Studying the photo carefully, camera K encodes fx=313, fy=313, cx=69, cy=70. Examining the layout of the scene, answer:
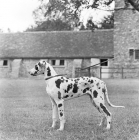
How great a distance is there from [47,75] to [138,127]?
2.68 metres

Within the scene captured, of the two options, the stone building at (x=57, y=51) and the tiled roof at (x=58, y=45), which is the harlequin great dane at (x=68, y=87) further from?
the tiled roof at (x=58, y=45)

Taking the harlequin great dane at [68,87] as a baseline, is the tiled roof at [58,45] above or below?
above

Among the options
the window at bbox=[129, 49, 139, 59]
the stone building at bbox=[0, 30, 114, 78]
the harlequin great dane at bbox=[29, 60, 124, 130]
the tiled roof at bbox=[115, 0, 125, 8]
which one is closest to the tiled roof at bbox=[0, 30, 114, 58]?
the stone building at bbox=[0, 30, 114, 78]

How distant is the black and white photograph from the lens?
25.2ft

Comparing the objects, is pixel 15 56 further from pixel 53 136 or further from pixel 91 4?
pixel 53 136

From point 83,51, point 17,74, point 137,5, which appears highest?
point 137,5

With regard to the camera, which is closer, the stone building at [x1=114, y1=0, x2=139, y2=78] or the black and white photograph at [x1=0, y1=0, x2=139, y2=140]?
the black and white photograph at [x1=0, y1=0, x2=139, y2=140]

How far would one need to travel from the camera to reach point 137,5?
1931cm

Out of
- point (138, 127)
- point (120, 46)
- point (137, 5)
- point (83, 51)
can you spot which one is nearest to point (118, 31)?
point (120, 46)

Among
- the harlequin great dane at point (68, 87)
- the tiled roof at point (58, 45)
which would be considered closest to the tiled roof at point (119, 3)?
the tiled roof at point (58, 45)

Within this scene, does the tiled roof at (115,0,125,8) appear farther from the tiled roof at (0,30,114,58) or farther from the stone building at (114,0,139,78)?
the tiled roof at (0,30,114,58)

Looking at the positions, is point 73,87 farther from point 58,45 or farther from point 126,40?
point 58,45

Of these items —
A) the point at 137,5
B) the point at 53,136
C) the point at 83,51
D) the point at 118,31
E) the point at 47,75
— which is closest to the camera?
the point at 53,136

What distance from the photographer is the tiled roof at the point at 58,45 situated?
40.1 metres
